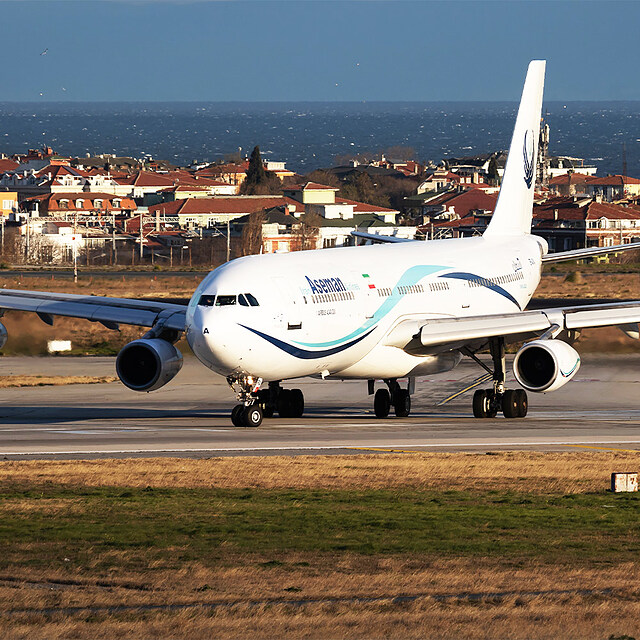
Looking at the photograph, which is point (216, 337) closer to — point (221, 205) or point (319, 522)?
point (319, 522)

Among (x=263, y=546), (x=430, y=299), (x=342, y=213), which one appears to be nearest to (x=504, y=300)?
(x=430, y=299)

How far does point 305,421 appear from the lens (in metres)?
41.6

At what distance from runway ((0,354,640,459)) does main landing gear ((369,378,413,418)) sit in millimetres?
429

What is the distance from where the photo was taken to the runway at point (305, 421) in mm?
34656

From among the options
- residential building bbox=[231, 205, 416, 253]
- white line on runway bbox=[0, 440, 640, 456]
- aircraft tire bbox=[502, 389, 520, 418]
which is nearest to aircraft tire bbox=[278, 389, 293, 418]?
aircraft tire bbox=[502, 389, 520, 418]

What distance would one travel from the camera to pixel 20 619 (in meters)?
16.4

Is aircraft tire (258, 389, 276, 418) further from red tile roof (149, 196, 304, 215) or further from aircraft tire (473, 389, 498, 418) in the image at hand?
red tile roof (149, 196, 304, 215)

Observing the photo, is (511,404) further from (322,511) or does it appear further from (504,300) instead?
(322,511)

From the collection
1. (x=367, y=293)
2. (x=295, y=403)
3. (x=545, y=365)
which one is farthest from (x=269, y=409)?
(x=545, y=365)

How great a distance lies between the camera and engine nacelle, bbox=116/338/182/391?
39.6m

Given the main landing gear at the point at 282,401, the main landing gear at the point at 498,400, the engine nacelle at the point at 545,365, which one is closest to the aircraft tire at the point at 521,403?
the main landing gear at the point at 498,400

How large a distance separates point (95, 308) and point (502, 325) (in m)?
13.9

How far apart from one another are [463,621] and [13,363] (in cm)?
4984

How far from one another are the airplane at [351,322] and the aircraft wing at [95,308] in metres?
0.05
